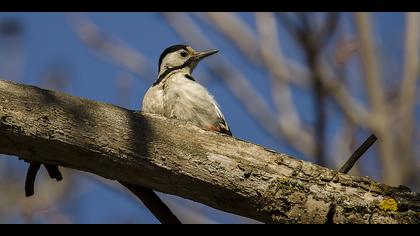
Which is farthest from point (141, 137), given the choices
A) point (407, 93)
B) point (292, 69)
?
point (292, 69)

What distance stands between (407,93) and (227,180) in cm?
378

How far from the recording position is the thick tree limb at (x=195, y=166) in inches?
125

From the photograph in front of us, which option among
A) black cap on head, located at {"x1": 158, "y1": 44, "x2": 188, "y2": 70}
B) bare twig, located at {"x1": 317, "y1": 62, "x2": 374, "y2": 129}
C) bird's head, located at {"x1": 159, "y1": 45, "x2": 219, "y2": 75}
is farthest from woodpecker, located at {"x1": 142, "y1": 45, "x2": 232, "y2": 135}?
bare twig, located at {"x1": 317, "y1": 62, "x2": 374, "y2": 129}

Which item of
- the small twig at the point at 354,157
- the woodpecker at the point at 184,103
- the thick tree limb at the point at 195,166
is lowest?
the thick tree limb at the point at 195,166

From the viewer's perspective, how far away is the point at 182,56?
664cm

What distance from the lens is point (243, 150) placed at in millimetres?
3340

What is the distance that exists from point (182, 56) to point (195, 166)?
11.4 feet

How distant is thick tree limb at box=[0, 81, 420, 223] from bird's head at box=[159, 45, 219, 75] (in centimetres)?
323

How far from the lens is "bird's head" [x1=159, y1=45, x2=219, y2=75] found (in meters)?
6.55

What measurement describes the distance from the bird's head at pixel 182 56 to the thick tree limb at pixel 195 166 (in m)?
3.23

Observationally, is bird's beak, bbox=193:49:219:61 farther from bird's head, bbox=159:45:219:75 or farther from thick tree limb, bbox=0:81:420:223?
thick tree limb, bbox=0:81:420:223

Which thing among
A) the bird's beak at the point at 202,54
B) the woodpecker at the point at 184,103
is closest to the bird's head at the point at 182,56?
the bird's beak at the point at 202,54

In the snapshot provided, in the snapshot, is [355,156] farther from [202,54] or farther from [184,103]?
[202,54]

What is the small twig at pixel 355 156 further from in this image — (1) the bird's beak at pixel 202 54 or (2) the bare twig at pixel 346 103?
(1) the bird's beak at pixel 202 54
